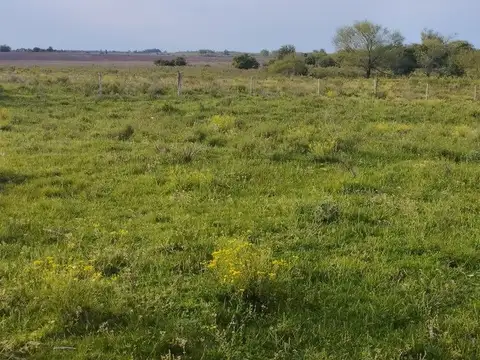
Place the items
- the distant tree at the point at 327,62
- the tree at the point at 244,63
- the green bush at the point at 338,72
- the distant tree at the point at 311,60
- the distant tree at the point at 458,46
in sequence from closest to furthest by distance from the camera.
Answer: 1. the green bush at the point at 338,72
2. the distant tree at the point at 458,46
3. the distant tree at the point at 327,62
4. the tree at the point at 244,63
5. the distant tree at the point at 311,60

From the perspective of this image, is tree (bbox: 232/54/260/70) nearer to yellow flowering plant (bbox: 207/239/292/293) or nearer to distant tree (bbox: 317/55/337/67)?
distant tree (bbox: 317/55/337/67)

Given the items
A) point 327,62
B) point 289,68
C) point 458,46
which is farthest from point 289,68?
point 458,46

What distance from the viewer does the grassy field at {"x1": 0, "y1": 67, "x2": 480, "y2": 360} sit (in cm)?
443

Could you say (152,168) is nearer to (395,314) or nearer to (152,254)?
(152,254)

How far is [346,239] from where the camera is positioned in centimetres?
677

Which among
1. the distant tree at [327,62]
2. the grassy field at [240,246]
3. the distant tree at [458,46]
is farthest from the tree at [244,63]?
the grassy field at [240,246]

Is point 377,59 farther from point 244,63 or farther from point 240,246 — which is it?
point 240,246

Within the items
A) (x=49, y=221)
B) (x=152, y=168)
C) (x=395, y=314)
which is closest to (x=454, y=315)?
(x=395, y=314)

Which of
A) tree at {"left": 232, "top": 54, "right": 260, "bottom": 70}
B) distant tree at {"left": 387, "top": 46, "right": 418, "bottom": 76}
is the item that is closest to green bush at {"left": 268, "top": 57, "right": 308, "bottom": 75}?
distant tree at {"left": 387, "top": 46, "right": 418, "bottom": 76}

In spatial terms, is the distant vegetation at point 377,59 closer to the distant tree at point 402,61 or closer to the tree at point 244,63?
the distant tree at point 402,61

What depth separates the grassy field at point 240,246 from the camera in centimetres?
443

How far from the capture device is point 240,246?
544 cm

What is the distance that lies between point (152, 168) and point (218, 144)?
9.90 feet

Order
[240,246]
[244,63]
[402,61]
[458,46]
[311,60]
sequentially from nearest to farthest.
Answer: [240,246] → [402,61] → [458,46] → [244,63] → [311,60]
